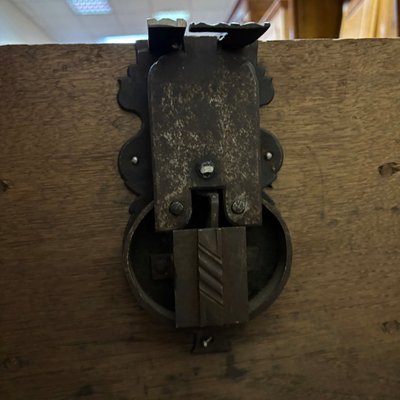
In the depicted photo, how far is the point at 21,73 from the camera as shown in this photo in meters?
0.48

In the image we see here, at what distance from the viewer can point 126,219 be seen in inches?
19.7

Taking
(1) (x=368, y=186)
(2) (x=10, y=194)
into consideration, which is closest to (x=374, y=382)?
(1) (x=368, y=186)

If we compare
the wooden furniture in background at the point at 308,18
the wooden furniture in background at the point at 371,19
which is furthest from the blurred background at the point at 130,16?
the wooden furniture in background at the point at 371,19

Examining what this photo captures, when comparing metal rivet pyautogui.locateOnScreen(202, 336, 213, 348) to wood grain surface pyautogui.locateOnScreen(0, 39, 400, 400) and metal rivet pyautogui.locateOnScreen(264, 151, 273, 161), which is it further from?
metal rivet pyautogui.locateOnScreen(264, 151, 273, 161)

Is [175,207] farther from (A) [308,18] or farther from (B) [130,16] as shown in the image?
(B) [130,16]

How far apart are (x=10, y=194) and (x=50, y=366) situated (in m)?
0.19

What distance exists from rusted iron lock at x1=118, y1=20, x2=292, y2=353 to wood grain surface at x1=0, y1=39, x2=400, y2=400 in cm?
3

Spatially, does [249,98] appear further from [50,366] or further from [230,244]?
[50,366]

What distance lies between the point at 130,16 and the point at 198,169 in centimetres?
403

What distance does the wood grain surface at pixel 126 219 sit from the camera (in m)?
0.49

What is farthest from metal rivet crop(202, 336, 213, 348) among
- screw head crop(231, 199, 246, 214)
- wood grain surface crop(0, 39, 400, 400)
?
screw head crop(231, 199, 246, 214)

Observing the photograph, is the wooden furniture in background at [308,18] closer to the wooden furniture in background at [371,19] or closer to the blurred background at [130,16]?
the blurred background at [130,16]

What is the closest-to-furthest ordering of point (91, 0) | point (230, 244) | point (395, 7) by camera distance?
point (230, 244) < point (395, 7) < point (91, 0)

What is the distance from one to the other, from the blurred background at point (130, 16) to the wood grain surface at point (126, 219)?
544mm
